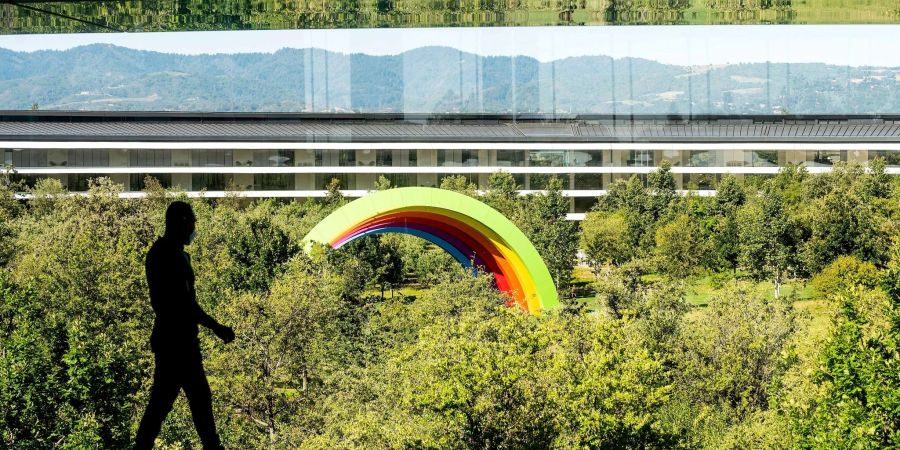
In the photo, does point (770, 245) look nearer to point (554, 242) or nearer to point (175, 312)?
point (554, 242)

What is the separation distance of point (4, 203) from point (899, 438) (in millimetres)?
35959

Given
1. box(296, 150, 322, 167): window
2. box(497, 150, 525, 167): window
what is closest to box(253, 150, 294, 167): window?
box(296, 150, 322, 167): window

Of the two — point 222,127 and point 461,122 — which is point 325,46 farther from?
point 461,122

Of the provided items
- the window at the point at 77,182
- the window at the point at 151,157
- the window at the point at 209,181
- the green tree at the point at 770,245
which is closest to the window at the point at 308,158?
the window at the point at 209,181

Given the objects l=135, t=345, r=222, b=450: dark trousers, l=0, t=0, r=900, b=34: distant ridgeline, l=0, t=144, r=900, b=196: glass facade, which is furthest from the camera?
l=0, t=144, r=900, b=196: glass facade

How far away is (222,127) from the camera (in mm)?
58156

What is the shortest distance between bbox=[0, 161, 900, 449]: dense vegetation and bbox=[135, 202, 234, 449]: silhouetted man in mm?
10357

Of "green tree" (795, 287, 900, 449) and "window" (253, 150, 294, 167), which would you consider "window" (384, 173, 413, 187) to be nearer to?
"window" (253, 150, 294, 167)

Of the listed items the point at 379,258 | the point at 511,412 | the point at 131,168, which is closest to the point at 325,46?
the point at 511,412

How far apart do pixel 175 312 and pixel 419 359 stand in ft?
42.6

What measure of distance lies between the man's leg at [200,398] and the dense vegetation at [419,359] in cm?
1015

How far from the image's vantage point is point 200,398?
6.07 metres

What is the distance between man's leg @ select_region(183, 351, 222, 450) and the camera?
19.7 feet

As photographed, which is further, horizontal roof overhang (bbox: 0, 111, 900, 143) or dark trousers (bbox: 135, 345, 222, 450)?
horizontal roof overhang (bbox: 0, 111, 900, 143)
